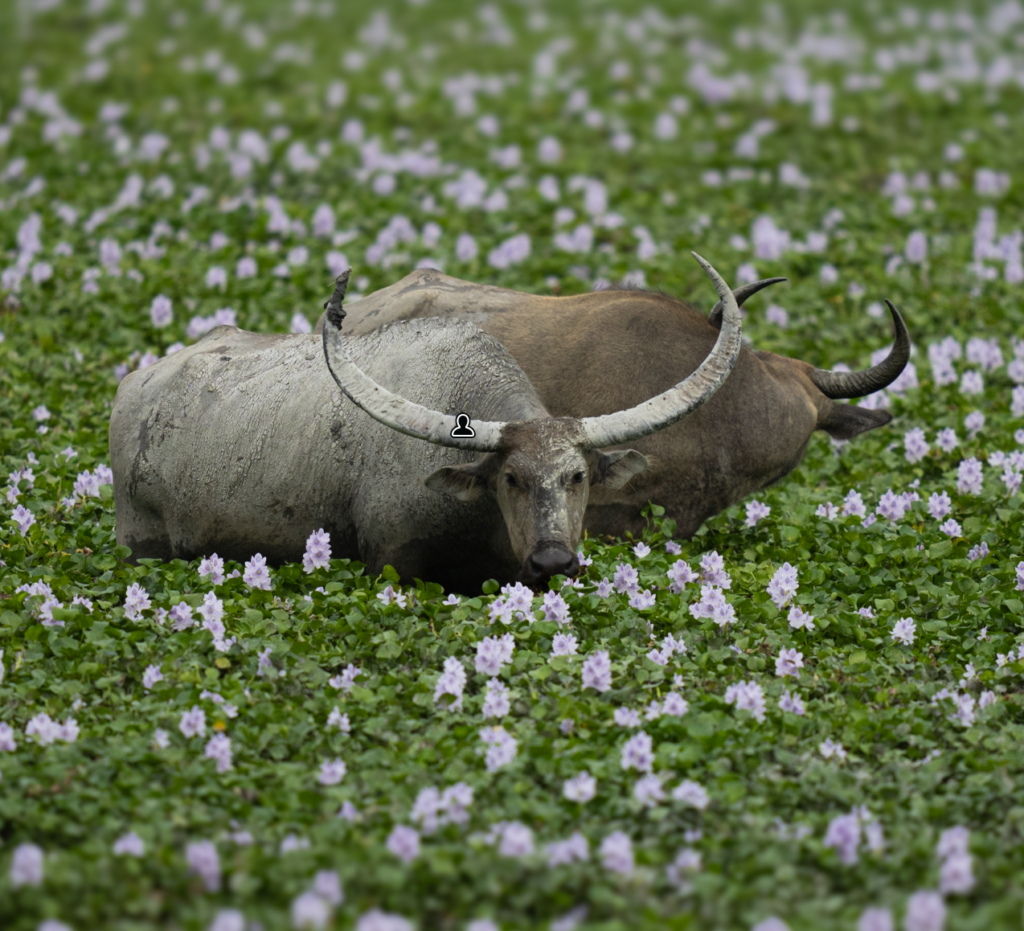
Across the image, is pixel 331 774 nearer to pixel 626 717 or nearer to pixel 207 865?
pixel 207 865

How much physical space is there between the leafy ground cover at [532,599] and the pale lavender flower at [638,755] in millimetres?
17

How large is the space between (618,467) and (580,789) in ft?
7.88

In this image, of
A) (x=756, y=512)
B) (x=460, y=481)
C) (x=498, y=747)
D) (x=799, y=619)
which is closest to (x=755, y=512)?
(x=756, y=512)

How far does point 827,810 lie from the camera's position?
5004mm

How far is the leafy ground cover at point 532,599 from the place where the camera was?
14.7 feet

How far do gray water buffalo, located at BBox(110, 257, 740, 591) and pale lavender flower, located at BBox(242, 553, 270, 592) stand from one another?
0.73m

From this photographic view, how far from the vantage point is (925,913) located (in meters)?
4.03

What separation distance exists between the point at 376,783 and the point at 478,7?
18369 mm

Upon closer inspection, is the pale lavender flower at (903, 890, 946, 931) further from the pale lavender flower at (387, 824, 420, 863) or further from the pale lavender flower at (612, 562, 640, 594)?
the pale lavender flower at (612, 562, 640, 594)

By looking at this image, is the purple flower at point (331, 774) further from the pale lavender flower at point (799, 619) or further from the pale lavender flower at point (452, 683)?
the pale lavender flower at point (799, 619)

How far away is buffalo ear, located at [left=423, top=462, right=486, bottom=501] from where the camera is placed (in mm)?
6852

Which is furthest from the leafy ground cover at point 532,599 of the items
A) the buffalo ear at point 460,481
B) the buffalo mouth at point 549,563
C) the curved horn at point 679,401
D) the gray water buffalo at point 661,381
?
the curved horn at point 679,401

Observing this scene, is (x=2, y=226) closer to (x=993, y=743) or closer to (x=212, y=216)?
(x=212, y=216)

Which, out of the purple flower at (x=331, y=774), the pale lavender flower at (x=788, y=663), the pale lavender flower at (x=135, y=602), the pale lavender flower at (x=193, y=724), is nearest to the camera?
the purple flower at (x=331, y=774)
